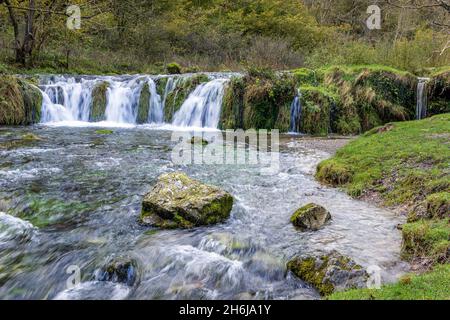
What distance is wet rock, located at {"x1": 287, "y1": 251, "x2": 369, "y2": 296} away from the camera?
161 inches

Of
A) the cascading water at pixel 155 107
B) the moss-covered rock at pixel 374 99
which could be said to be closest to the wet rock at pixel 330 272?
the moss-covered rock at pixel 374 99

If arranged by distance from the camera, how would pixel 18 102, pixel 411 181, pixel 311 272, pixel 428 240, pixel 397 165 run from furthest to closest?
1. pixel 18 102
2. pixel 397 165
3. pixel 411 181
4. pixel 428 240
5. pixel 311 272

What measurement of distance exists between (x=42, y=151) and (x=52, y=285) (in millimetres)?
7195

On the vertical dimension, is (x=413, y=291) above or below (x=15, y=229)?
above

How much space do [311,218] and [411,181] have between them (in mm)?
2241

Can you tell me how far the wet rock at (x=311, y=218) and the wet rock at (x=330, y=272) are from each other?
3.66ft

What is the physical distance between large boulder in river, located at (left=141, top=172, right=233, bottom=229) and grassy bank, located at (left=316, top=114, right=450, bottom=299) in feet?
8.63

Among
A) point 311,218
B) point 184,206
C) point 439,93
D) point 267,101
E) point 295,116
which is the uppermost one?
point 439,93

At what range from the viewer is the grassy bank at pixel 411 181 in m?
3.75

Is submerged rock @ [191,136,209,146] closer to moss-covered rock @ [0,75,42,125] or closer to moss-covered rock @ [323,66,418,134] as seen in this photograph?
moss-covered rock @ [323,66,418,134]

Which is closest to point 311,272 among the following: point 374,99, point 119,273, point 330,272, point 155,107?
point 330,272

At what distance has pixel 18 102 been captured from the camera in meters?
16.3

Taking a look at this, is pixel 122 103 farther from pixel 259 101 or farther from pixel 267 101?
pixel 267 101

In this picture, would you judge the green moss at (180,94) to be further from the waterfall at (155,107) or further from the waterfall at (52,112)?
the waterfall at (52,112)
